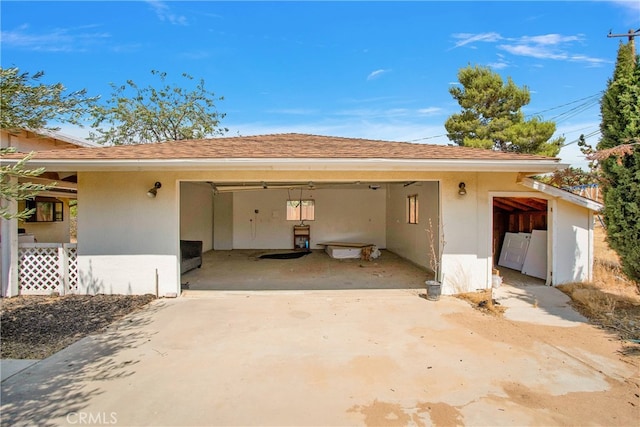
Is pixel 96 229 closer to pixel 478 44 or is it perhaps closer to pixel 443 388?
pixel 443 388

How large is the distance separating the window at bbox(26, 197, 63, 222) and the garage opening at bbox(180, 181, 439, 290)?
6709 millimetres

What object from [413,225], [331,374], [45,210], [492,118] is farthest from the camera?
[492,118]

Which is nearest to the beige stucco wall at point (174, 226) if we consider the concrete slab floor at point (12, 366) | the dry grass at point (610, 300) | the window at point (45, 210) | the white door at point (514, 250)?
the dry grass at point (610, 300)

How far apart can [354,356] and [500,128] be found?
1713 centimetres

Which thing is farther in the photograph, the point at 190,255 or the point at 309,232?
the point at 309,232

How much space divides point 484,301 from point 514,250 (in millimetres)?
4194

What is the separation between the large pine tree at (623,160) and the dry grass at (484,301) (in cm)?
203

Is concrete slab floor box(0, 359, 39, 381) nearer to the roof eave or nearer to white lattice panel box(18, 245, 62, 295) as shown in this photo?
white lattice panel box(18, 245, 62, 295)

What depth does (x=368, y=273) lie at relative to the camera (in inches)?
359

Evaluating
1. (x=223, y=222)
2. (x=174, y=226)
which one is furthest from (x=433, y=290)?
(x=223, y=222)

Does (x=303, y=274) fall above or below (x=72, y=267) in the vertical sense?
below

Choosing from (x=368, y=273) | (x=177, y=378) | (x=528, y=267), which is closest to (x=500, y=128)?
(x=528, y=267)

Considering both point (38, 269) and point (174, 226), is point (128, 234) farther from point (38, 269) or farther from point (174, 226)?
point (38, 269)

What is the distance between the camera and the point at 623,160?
5.25m
